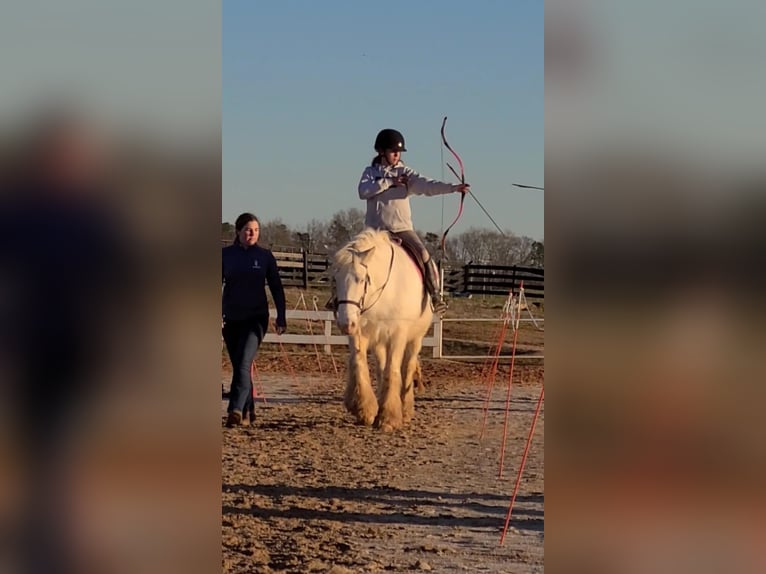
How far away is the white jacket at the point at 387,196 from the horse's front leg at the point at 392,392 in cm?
90

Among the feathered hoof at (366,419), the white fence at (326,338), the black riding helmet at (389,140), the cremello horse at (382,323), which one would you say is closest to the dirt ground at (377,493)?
the feathered hoof at (366,419)

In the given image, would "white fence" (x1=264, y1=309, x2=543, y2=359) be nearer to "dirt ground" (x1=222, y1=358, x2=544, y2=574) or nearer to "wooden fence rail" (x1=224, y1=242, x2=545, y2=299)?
"wooden fence rail" (x1=224, y1=242, x2=545, y2=299)

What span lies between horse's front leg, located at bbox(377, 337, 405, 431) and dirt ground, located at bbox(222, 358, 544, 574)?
0.09 metres

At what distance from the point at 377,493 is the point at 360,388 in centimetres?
169

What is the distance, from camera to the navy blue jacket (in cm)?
482

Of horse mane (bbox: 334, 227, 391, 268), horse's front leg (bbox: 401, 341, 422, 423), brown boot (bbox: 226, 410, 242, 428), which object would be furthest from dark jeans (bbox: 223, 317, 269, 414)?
horse's front leg (bbox: 401, 341, 422, 423)

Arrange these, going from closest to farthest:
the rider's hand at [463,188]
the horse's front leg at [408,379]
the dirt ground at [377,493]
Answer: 1. the dirt ground at [377,493]
2. the rider's hand at [463,188]
3. the horse's front leg at [408,379]

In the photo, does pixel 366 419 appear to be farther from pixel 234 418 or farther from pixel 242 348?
pixel 242 348

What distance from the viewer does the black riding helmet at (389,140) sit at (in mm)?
5473

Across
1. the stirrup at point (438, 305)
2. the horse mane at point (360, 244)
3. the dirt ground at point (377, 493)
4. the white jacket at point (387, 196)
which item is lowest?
the dirt ground at point (377, 493)

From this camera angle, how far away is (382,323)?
5.32 meters

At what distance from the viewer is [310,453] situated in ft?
14.7

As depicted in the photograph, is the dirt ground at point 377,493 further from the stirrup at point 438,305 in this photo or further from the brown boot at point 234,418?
the stirrup at point 438,305
